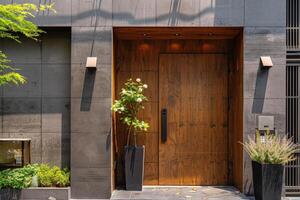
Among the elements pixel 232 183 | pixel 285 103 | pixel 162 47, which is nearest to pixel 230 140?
pixel 232 183

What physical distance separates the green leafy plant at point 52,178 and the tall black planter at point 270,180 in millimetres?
3886

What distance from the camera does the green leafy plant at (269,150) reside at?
24.7 ft

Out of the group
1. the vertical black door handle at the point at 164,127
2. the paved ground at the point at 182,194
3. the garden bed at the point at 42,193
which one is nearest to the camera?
the garden bed at the point at 42,193

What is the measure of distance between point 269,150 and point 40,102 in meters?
4.84

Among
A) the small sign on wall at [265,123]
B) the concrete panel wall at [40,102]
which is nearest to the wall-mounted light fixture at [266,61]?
the small sign on wall at [265,123]

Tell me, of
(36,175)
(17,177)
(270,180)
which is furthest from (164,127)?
(17,177)

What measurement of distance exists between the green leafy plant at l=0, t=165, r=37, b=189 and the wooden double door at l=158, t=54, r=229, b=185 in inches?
116

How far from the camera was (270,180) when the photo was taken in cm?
752

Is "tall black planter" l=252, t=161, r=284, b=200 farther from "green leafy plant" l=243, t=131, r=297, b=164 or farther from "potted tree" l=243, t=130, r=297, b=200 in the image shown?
"green leafy plant" l=243, t=131, r=297, b=164

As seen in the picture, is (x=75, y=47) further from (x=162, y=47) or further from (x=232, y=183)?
(x=232, y=183)

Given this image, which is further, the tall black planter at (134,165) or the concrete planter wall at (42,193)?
the tall black planter at (134,165)

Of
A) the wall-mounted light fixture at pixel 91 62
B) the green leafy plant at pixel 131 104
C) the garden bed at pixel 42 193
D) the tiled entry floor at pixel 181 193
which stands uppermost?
the wall-mounted light fixture at pixel 91 62

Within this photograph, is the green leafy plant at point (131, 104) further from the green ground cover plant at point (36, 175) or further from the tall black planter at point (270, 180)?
the tall black planter at point (270, 180)

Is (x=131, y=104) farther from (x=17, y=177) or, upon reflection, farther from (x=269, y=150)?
(x=269, y=150)
